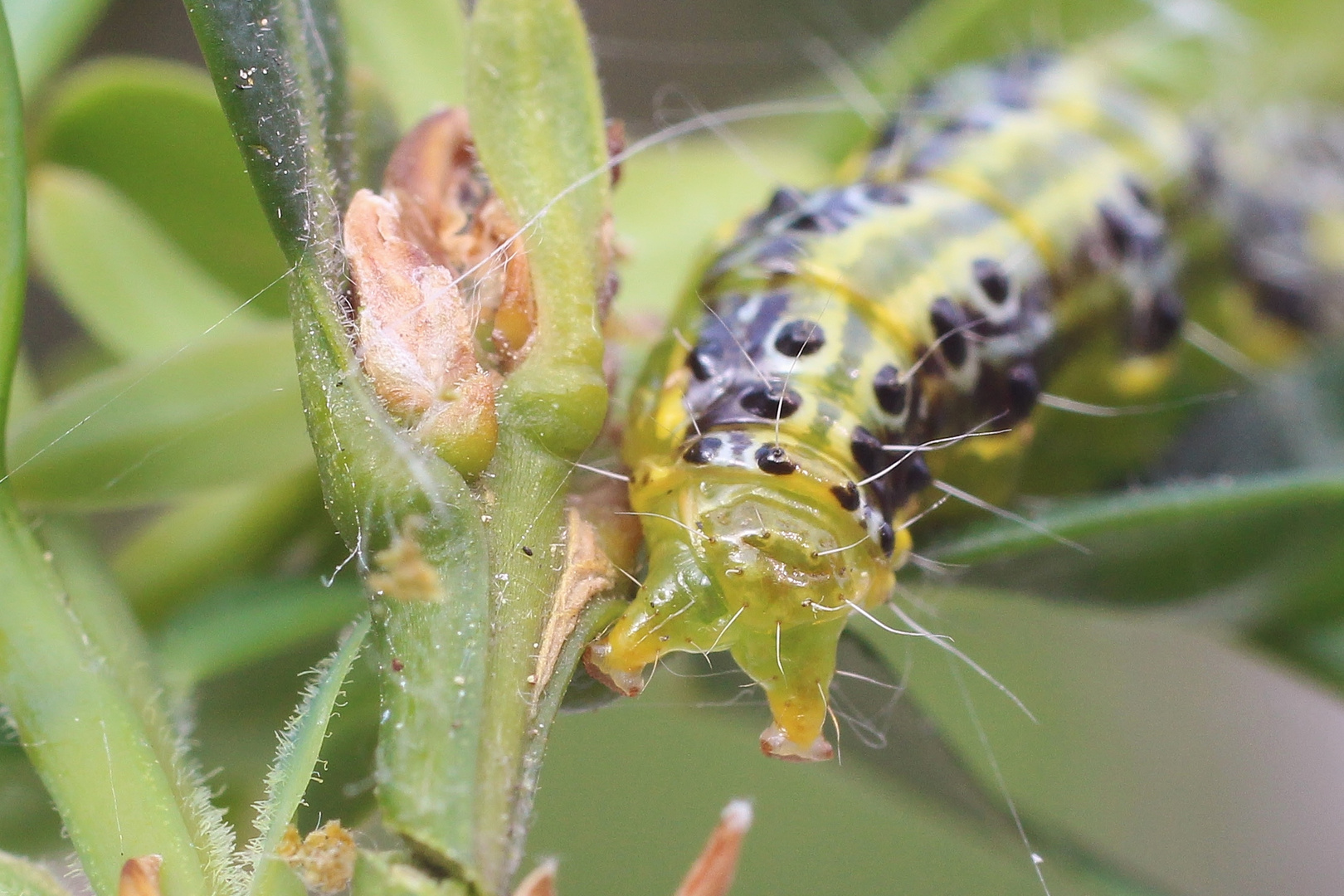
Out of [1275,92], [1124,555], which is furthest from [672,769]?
[1275,92]

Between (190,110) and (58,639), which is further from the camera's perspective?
(190,110)

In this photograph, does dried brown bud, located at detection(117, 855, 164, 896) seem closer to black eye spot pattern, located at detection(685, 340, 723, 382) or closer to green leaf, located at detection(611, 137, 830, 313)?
black eye spot pattern, located at detection(685, 340, 723, 382)

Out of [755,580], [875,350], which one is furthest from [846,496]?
[875,350]

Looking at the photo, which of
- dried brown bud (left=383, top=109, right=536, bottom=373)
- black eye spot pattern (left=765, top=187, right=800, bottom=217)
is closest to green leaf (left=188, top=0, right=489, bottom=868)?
dried brown bud (left=383, top=109, right=536, bottom=373)

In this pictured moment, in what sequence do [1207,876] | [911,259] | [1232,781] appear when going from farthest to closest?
[1232,781], [1207,876], [911,259]

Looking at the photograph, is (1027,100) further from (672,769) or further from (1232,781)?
(1232,781)

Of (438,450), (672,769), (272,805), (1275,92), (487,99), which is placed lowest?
(672,769)

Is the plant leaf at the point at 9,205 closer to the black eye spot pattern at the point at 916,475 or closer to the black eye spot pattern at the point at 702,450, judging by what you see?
the black eye spot pattern at the point at 702,450
